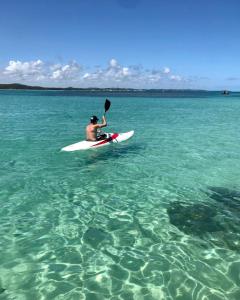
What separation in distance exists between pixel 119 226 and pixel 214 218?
3076mm

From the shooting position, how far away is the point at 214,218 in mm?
9859

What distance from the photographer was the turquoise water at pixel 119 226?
6.93 metres

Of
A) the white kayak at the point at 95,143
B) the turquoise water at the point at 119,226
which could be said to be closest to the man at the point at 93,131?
the white kayak at the point at 95,143

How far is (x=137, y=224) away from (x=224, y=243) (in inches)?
102

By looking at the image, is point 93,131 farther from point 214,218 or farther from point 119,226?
point 214,218

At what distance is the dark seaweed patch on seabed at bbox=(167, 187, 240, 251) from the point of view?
28.9ft

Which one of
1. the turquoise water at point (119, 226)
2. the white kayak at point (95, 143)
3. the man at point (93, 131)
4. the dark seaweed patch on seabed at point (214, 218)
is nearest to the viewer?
the turquoise water at point (119, 226)

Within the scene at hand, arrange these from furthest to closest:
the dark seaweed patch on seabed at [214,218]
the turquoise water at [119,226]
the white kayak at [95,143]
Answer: the white kayak at [95,143]
the dark seaweed patch on seabed at [214,218]
the turquoise water at [119,226]

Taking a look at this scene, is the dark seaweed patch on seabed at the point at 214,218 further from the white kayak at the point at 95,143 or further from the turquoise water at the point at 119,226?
the white kayak at the point at 95,143

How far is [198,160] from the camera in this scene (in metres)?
17.5

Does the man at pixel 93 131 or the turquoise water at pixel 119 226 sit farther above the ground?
the man at pixel 93 131

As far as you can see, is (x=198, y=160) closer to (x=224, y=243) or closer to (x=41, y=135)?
(x=224, y=243)

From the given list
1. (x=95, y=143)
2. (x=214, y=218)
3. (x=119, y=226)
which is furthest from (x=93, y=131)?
(x=214, y=218)

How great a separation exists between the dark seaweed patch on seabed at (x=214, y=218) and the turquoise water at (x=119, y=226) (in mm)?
32
